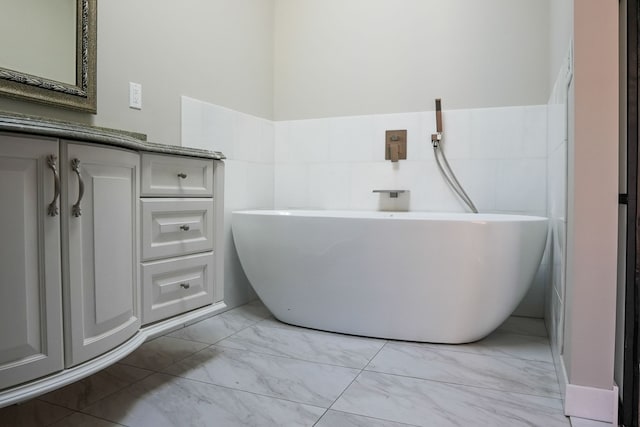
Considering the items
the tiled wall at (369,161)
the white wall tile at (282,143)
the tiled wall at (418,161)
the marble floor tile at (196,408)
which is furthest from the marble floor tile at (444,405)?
the white wall tile at (282,143)

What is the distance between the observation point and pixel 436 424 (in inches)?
51.1

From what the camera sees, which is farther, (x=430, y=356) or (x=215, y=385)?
(x=430, y=356)

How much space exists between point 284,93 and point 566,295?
2222mm

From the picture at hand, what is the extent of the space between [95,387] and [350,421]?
904 mm

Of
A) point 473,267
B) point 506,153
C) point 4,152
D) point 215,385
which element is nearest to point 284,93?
point 506,153

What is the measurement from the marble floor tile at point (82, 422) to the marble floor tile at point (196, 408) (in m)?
0.02

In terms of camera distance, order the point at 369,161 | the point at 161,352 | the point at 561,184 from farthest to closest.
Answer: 1. the point at 369,161
2. the point at 161,352
3. the point at 561,184

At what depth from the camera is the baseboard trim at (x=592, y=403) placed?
4.25 feet

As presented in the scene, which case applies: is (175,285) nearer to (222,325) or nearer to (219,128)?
(222,325)

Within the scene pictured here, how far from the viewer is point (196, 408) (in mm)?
1395

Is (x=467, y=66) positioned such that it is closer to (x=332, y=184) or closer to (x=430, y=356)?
(x=332, y=184)

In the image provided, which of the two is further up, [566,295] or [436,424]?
[566,295]

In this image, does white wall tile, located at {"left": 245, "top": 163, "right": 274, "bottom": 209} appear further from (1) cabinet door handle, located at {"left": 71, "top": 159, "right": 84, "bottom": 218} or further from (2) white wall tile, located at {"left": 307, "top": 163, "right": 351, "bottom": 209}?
(1) cabinet door handle, located at {"left": 71, "top": 159, "right": 84, "bottom": 218}

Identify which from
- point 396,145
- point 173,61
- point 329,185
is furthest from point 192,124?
point 396,145
